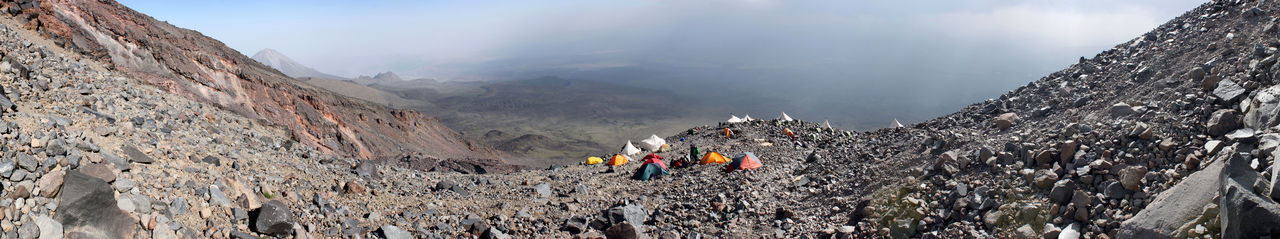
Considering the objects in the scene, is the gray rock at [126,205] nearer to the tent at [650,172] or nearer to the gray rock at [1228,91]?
the tent at [650,172]

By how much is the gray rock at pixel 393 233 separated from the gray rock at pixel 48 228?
384 cm

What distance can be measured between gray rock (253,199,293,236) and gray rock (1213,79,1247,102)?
12.2 meters

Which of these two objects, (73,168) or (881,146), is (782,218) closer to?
(881,146)

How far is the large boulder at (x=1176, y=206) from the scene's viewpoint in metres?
6.05

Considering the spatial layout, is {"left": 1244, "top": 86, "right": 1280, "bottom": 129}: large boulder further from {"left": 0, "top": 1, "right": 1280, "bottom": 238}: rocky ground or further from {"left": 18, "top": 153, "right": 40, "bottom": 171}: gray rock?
{"left": 18, "top": 153, "right": 40, "bottom": 171}: gray rock

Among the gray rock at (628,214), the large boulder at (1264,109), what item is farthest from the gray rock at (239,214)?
the large boulder at (1264,109)

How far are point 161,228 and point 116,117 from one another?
5.27 m

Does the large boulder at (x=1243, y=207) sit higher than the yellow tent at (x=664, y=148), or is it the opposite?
the large boulder at (x=1243, y=207)

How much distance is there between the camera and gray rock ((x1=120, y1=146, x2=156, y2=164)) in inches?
302

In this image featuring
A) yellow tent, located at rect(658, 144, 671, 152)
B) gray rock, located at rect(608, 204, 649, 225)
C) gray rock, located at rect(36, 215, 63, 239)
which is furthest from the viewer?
yellow tent, located at rect(658, 144, 671, 152)

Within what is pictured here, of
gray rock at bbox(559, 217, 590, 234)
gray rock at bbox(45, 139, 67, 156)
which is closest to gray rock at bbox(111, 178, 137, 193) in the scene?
gray rock at bbox(45, 139, 67, 156)

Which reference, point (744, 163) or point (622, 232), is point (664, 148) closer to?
point (744, 163)

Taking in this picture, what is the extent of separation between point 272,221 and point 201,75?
741 inches

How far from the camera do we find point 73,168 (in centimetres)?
660
